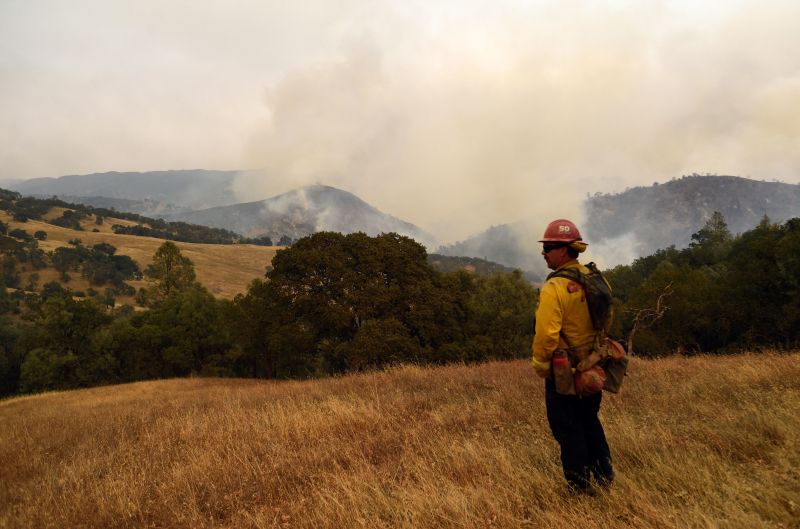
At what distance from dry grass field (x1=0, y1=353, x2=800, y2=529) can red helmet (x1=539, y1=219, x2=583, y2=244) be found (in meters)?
2.12

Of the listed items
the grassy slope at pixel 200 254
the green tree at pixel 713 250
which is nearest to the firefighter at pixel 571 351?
the green tree at pixel 713 250

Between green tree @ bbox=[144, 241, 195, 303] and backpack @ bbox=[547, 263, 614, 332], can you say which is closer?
backpack @ bbox=[547, 263, 614, 332]

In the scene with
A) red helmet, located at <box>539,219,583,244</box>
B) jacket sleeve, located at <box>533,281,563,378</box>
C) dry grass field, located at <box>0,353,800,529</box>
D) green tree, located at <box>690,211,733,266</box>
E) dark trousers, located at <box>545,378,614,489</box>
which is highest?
green tree, located at <box>690,211,733,266</box>

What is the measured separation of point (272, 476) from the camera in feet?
17.6

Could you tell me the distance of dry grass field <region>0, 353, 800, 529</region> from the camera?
3.51 m

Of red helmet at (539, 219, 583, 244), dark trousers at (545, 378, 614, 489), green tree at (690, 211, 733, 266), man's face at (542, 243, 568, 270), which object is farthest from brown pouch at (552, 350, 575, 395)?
green tree at (690, 211, 733, 266)

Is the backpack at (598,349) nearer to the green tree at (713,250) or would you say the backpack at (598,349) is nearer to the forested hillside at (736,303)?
the forested hillside at (736,303)

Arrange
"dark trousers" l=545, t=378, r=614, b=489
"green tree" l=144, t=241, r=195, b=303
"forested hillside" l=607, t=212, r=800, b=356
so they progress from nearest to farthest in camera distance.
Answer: "dark trousers" l=545, t=378, r=614, b=489 < "forested hillside" l=607, t=212, r=800, b=356 < "green tree" l=144, t=241, r=195, b=303

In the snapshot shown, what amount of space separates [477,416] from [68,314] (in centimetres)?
5771

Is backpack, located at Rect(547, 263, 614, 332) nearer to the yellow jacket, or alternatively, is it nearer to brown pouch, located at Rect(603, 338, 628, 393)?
the yellow jacket

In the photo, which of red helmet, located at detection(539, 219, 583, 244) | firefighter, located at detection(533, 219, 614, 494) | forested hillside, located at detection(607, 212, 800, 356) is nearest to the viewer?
firefighter, located at detection(533, 219, 614, 494)

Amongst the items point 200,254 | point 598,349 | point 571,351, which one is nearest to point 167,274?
point 571,351

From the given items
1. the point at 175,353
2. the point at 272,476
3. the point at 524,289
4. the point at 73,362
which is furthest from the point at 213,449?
the point at 524,289

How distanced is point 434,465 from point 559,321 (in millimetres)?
2343
